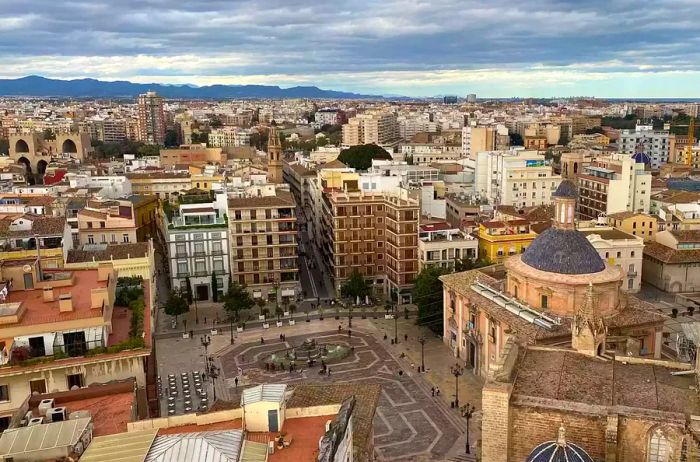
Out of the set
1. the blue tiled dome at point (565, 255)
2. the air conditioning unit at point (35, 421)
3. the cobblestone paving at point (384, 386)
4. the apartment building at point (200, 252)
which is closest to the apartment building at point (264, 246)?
the apartment building at point (200, 252)

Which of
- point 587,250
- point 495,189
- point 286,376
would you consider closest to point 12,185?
→ point 286,376

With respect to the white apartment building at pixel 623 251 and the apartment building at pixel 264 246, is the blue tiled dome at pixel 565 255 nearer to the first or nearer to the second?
the white apartment building at pixel 623 251

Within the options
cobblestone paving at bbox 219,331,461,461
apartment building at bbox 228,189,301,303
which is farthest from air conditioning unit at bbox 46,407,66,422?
apartment building at bbox 228,189,301,303

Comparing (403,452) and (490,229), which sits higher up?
(490,229)

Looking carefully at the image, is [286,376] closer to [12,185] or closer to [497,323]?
[497,323]

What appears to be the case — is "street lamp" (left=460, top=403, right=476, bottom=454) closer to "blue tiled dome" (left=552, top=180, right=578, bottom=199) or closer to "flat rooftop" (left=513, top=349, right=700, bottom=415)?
"flat rooftop" (left=513, top=349, right=700, bottom=415)
